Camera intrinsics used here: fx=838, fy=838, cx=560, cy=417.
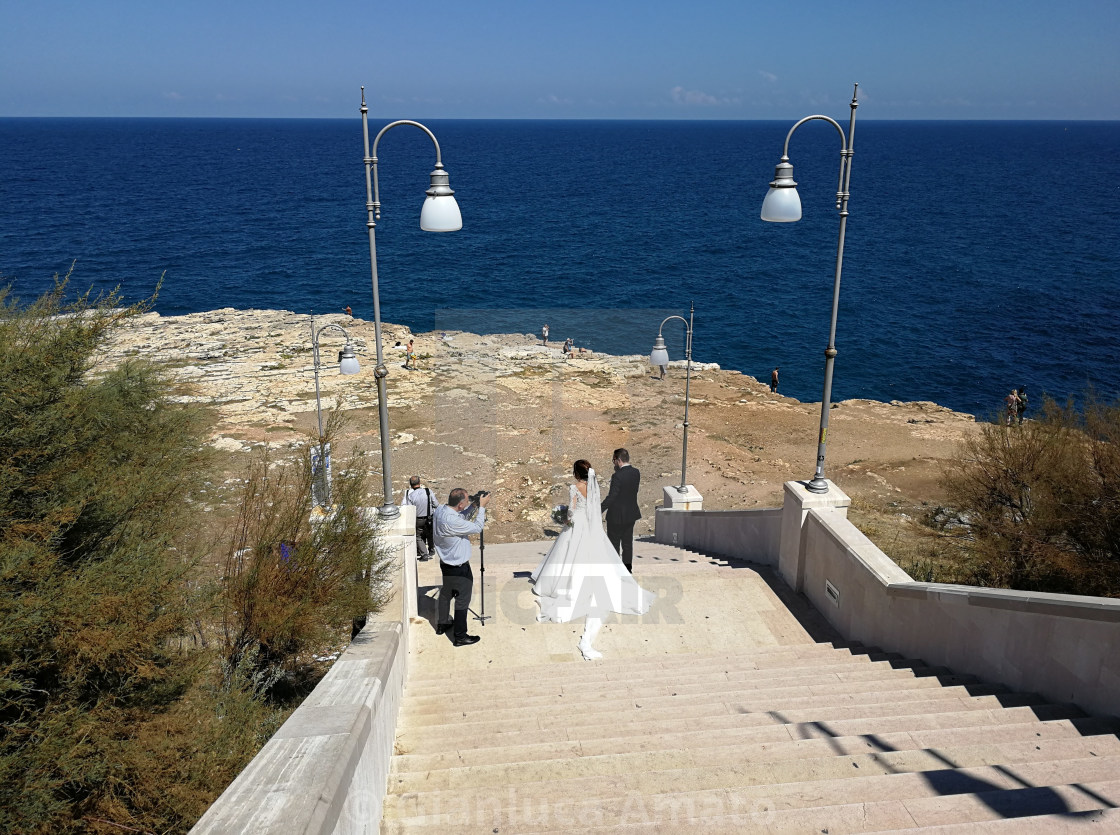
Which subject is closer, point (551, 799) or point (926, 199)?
point (551, 799)

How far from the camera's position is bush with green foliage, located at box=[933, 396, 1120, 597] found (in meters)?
10.1

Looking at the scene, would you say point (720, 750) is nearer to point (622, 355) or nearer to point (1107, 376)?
point (622, 355)

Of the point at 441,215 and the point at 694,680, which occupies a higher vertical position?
the point at 441,215

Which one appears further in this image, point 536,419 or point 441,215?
point 536,419

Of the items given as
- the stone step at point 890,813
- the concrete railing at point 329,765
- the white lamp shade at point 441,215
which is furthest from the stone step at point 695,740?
the white lamp shade at point 441,215

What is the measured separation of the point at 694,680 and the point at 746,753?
1860 mm

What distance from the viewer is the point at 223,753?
22.0 ft

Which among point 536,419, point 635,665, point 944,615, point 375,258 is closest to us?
point 944,615

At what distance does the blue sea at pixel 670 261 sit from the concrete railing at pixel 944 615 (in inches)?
456

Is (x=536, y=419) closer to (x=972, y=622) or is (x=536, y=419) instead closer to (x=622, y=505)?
(x=622, y=505)

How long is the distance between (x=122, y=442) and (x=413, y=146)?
193123mm

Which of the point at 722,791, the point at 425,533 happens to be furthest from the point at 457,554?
the point at 425,533

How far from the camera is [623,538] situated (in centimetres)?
997

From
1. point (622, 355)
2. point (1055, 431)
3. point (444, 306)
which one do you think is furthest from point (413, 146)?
point (1055, 431)
